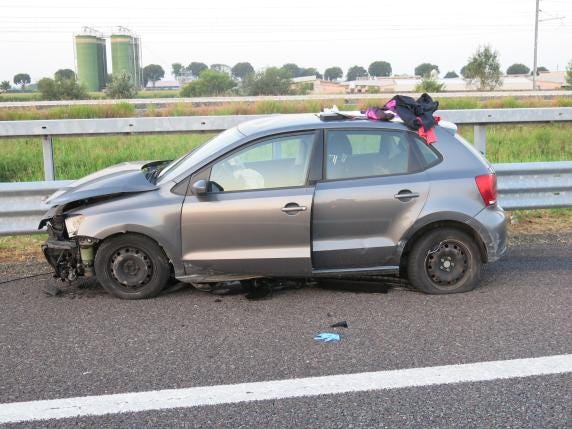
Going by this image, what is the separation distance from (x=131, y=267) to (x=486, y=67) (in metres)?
56.3

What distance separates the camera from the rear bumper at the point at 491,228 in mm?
5621

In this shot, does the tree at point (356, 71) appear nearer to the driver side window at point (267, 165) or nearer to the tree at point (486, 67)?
the tree at point (486, 67)

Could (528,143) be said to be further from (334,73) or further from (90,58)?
(334,73)

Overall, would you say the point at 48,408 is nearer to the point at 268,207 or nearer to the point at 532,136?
the point at 268,207

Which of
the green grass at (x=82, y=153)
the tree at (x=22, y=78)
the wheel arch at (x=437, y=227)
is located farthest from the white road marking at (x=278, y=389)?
the tree at (x=22, y=78)

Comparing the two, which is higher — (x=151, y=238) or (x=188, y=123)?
(x=188, y=123)

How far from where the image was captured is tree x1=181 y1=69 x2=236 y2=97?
2117 inches

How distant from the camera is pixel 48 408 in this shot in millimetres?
3709

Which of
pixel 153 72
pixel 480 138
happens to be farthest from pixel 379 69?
pixel 480 138

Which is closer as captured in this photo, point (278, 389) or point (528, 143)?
point (278, 389)

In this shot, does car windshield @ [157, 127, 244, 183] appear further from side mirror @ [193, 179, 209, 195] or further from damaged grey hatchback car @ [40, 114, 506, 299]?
side mirror @ [193, 179, 209, 195]

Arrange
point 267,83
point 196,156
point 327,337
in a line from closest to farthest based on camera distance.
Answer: point 327,337 < point 196,156 < point 267,83

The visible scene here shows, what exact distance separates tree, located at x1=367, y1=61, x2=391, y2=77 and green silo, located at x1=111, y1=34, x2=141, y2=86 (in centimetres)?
6445

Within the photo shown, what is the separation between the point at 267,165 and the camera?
5.60m
